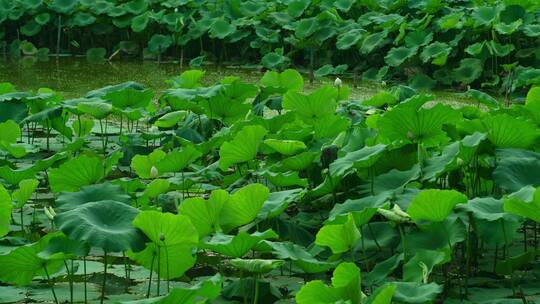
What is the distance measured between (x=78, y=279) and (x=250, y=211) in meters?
0.43

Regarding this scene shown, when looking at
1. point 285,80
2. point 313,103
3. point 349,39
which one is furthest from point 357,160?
point 349,39

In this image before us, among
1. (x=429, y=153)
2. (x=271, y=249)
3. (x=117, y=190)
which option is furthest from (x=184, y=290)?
(x=429, y=153)

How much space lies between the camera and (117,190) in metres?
2.14

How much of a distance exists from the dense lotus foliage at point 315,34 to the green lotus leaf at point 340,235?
2.91 metres

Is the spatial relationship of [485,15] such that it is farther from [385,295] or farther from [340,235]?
[385,295]

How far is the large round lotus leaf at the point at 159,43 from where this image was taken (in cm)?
785

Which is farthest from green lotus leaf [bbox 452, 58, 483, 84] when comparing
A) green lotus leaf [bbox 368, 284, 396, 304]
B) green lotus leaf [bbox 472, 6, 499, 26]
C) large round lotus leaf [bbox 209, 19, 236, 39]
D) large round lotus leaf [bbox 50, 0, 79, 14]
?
green lotus leaf [bbox 368, 284, 396, 304]

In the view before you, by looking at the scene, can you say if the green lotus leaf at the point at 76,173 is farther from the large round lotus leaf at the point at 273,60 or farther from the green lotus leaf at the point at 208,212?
the large round lotus leaf at the point at 273,60

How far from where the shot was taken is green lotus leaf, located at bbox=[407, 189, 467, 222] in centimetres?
186

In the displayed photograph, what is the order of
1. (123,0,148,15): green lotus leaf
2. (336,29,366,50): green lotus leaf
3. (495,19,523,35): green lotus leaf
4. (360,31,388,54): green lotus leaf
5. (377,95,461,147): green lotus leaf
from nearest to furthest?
(377,95,461,147): green lotus leaf < (495,19,523,35): green lotus leaf < (360,31,388,54): green lotus leaf < (336,29,366,50): green lotus leaf < (123,0,148,15): green lotus leaf

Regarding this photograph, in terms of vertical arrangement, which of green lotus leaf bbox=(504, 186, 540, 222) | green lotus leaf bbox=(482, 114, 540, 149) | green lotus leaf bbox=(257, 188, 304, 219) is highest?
green lotus leaf bbox=(482, 114, 540, 149)

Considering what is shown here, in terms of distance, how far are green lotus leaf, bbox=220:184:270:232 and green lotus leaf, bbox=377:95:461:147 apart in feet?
1.54

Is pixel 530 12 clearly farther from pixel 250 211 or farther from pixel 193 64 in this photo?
pixel 250 211

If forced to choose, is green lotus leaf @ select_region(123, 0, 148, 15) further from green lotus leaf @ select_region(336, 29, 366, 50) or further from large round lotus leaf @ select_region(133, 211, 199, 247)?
large round lotus leaf @ select_region(133, 211, 199, 247)
